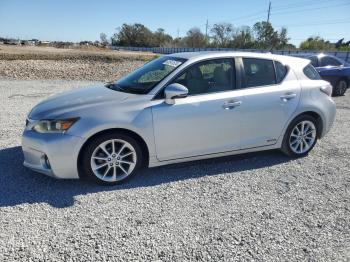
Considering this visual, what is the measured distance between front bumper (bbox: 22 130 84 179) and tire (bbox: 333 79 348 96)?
35.3ft

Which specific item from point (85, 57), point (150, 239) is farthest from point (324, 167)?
point (85, 57)

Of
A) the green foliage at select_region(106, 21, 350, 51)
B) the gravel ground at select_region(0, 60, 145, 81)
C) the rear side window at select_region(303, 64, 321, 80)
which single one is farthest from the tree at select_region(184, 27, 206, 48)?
the rear side window at select_region(303, 64, 321, 80)

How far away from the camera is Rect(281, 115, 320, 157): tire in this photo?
4.94 metres

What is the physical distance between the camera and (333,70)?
11547 millimetres

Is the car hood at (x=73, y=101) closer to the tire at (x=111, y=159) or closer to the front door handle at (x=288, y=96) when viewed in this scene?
the tire at (x=111, y=159)

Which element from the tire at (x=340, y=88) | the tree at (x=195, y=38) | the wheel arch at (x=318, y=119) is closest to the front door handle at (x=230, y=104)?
the wheel arch at (x=318, y=119)

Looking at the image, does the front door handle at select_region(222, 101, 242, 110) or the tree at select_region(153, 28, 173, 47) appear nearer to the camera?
the front door handle at select_region(222, 101, 242, 110)

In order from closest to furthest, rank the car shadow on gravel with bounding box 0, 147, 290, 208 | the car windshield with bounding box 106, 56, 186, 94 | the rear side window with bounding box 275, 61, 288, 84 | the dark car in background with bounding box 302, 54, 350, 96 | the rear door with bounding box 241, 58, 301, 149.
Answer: the car shadow on gravel with bounding box 0, 147, 290, 208 < the car windshield with bounding box 106, 56, 186, 94 < the rear door with bounding box 241, 58, 301, 149 < the rear side window with bounding box 275, 61, 288, 84 < the dark car in background with bounding box 302, 54, 350, 96

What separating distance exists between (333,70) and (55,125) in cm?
1065

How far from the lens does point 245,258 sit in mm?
2709

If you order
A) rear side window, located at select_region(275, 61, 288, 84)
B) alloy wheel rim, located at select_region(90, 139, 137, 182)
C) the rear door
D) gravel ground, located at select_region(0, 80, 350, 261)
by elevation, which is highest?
rear side window, located at select_region(275, 61, 288, 84)

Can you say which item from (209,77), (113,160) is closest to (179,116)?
(209,77)

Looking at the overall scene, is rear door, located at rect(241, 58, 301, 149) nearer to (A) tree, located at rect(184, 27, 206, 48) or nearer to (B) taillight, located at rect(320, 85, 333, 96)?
(B) taillight, located at rect(320, 85, 333, 96)

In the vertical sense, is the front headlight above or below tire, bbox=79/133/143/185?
above
